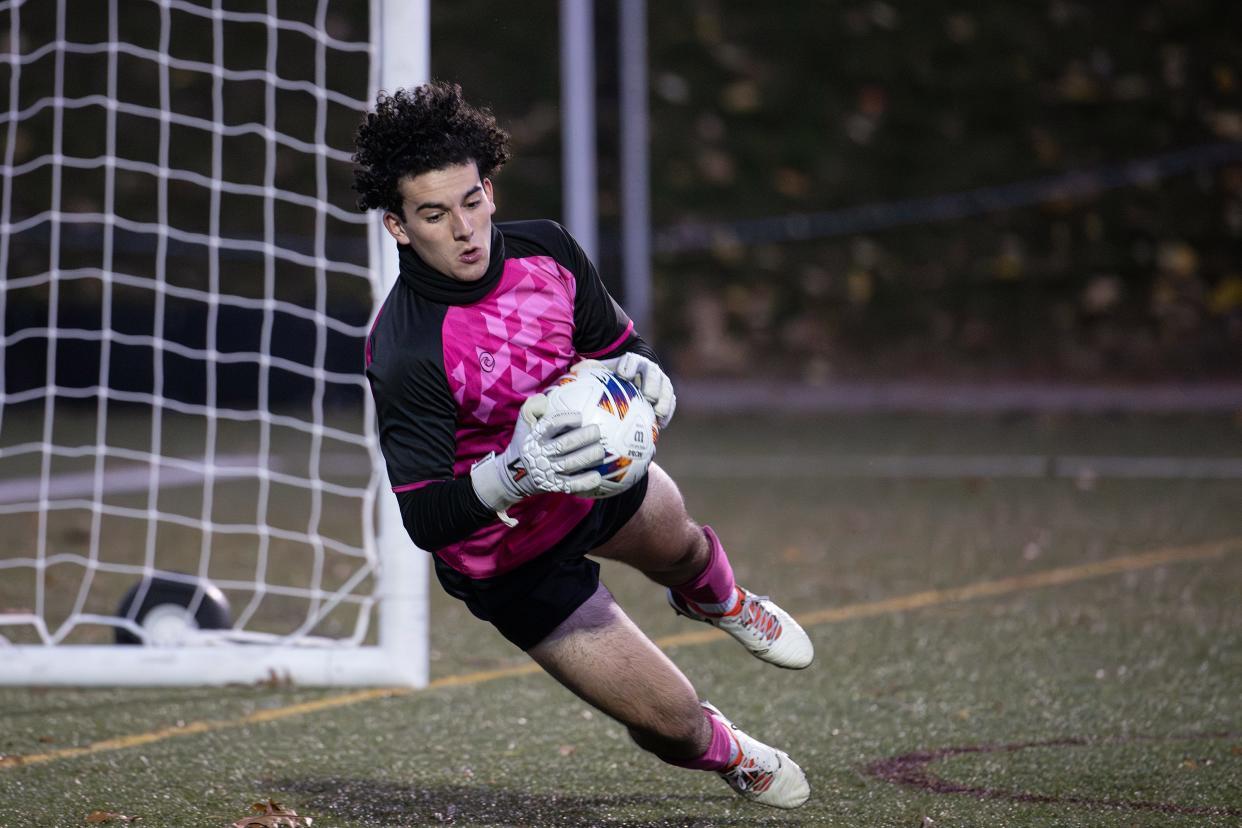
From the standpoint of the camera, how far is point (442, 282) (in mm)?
3273

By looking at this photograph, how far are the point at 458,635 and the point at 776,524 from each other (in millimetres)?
2122

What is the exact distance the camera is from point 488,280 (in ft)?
10.9

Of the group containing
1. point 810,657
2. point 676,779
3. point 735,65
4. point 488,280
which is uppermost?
point 735,65

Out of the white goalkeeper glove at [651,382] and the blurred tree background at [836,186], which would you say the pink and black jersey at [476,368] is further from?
the blurred tree background at [836,186]

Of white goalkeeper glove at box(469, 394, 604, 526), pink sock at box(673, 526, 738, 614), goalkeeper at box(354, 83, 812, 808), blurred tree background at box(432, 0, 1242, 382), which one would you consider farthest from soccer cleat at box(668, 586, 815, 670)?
blurred tree background at box(432, 0, 1242, 382)

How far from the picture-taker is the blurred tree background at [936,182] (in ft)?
39.1

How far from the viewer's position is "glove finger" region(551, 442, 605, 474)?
3.04m

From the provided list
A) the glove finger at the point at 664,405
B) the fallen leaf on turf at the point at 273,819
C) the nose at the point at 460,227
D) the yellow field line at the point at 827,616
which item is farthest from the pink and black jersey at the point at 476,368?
the yellow field line at the point at 827,616

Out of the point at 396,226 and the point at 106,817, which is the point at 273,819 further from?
the point at 396,226

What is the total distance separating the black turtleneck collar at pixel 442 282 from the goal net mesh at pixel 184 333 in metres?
1.58

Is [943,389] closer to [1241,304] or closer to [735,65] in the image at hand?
[1241,304]

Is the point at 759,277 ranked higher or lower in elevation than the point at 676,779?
higher

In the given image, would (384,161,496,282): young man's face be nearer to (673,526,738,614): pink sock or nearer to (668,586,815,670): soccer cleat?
(673,526,738,614): pink sock

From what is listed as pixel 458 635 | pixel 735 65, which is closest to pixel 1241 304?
pixel 735 65
